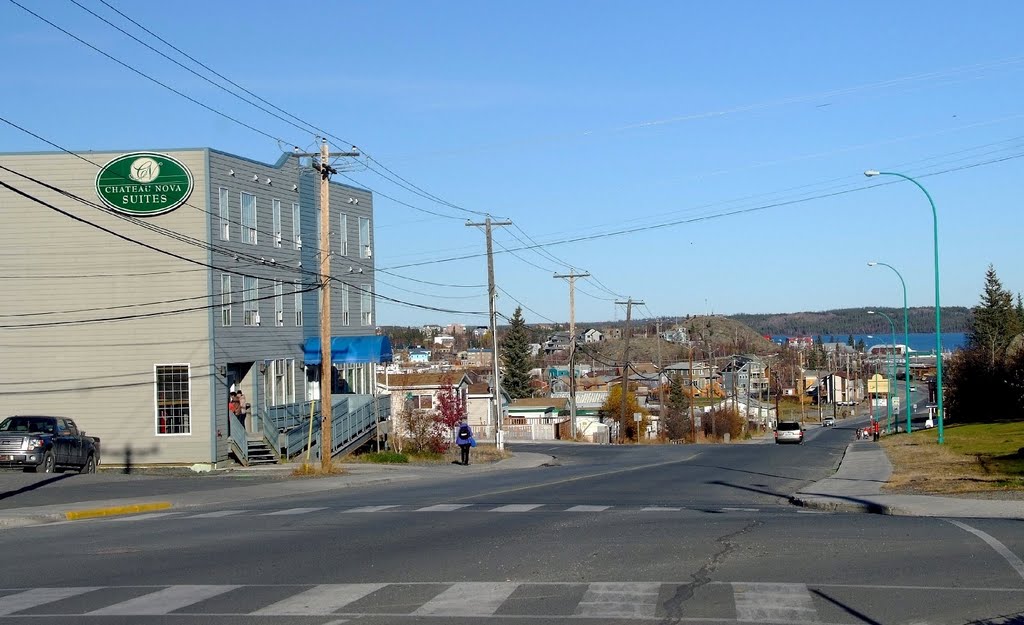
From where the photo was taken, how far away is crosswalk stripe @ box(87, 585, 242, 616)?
9.56 metres

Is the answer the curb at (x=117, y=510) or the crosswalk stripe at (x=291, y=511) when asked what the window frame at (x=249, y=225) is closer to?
the curb at (x=117, y=510)

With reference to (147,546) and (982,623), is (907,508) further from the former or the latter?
(147,546)

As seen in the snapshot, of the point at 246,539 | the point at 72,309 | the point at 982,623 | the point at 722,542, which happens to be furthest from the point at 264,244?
the point at 982,623

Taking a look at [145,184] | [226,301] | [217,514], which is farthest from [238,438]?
[217,514]

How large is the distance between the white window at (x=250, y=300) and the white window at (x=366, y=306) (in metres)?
9.32

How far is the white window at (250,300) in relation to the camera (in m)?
38.8

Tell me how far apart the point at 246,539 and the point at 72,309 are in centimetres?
2437

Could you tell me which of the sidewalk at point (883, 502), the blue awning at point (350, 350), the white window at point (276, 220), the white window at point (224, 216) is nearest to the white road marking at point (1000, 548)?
the sidewalk at point (883, 502)

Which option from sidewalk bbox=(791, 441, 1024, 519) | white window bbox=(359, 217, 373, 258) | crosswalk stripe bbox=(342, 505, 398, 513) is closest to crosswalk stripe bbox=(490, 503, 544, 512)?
crosswalk stripe bbox=(342, 505, 398, 513)

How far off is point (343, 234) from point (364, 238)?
227cm

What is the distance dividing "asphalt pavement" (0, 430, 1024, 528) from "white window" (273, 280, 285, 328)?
7156 mm

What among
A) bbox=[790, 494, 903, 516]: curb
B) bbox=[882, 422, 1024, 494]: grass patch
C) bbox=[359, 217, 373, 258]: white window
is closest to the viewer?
bbox=[790, 494, 903, 516]: curb

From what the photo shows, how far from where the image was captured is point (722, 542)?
13.6m

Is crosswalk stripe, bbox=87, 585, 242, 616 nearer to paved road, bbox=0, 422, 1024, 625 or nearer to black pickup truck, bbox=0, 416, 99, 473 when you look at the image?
paved road, bbox=0, 422, 1024, 625
